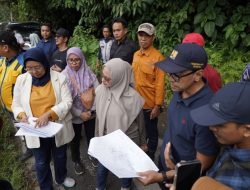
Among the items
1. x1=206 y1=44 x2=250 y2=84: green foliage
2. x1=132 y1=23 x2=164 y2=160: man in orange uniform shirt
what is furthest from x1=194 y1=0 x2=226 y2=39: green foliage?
x1=132 y1=23 x2=164 y2=160: man in orange uniform shirt

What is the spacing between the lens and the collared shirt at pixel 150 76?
366 centimetres

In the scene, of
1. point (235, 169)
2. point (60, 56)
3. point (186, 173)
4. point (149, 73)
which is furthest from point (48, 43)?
point (235, 169)

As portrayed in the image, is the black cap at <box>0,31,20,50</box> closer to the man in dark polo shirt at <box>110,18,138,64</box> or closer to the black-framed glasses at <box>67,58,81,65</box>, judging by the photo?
the black-framed glasses at <box>67,58,81,65</box>

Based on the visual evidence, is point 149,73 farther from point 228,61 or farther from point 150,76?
point 228,61

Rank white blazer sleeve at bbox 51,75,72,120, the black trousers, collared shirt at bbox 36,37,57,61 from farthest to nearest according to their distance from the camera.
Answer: collared shirt at bbox 36,37,57,61 → the black trousers → white blazer sleeve at bbox 51,75,72,120

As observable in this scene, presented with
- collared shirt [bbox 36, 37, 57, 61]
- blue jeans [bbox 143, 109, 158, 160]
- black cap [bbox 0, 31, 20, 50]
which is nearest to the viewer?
black cap [bbox 0, 31, 20, 50]

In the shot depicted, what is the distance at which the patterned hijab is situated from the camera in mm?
3535

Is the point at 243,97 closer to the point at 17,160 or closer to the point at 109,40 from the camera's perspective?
the point at 17,160

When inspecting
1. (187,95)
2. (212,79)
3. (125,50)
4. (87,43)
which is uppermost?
(187,95)

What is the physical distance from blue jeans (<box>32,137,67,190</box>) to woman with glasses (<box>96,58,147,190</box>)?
598 mm

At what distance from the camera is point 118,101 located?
9.52 feet

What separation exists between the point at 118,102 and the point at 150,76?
94cm

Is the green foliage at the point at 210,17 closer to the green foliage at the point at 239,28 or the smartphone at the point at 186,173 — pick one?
the green foliage at the point at 239,28

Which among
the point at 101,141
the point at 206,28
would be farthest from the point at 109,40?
the point at 101,141
